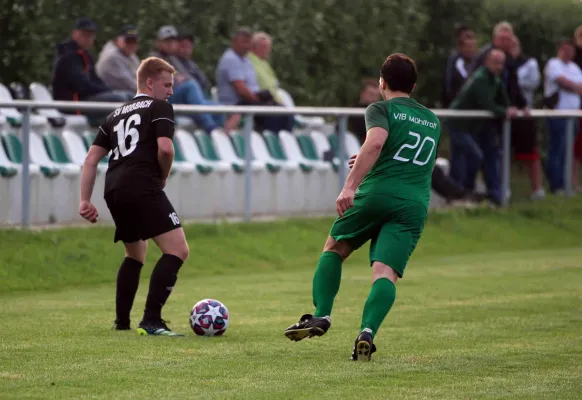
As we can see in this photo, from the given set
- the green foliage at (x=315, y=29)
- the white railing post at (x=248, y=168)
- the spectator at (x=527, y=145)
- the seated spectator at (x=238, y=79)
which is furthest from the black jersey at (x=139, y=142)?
the green foliage at (x=315, y=29)

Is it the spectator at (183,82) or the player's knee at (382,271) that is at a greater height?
the spectator at (183,82)

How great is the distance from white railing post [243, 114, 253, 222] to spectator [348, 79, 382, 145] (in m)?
1.55

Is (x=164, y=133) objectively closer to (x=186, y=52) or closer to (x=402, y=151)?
(x=402, y=151)

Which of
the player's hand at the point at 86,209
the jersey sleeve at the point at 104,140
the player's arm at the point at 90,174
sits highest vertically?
the jersey sleeve at the point at 104,140

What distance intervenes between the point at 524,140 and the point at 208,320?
34.1 ft

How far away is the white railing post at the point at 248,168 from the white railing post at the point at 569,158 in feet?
18.2

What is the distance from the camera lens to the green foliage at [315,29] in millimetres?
21703

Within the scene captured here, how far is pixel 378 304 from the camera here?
8.56 meters

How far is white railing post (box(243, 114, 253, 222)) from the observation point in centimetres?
1619

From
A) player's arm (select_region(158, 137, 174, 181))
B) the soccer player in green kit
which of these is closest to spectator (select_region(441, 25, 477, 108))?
player's arm (select_region(158, 137, 174, 181))

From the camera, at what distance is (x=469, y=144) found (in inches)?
727

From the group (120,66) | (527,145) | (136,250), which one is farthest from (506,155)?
(136,250)

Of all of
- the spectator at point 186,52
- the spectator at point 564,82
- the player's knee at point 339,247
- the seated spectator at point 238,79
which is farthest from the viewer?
the spectator at point 564,82

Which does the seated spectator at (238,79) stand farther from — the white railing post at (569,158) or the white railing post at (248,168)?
the white railing post at (569,158)
